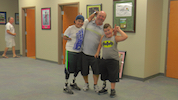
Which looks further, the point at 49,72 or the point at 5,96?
the point at 49,72

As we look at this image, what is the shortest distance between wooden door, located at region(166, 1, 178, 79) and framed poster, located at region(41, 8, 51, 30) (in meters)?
3.67

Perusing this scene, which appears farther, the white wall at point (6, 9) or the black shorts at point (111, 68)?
the white wall at point (6, 9)

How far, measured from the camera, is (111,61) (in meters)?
3.28

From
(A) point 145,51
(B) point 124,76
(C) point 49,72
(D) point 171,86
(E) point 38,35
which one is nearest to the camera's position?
(D) point 171,86

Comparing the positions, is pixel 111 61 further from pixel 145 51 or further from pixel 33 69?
pixel 33 69

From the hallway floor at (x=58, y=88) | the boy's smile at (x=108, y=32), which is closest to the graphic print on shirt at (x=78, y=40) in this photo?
the boy's smile at (x=108, y=32)

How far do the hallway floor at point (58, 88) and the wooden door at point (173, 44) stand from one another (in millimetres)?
224

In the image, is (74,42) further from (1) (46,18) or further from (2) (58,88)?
(1) (46,18)

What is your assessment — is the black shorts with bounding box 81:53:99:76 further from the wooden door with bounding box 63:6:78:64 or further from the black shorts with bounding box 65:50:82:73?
the wooden door with bounding box 63:6:78:64

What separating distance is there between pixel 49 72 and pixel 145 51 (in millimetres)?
2442

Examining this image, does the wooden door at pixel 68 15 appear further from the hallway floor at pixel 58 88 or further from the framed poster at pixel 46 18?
the hallway floor at pixel 58 88

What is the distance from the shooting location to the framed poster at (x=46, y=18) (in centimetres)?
Result: 643

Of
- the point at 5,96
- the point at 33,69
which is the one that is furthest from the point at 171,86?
the point at 33,69

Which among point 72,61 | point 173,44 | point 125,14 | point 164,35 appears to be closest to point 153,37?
point 164,35
